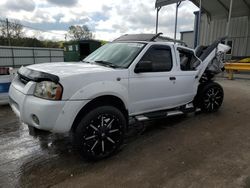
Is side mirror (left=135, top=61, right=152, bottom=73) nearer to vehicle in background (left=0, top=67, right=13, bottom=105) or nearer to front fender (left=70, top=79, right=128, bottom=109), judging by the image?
front fender (left=70, top=79, right=128, bottom=109)

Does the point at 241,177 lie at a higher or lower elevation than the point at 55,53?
lower

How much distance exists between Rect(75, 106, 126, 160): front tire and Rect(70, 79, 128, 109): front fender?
0.75 feet

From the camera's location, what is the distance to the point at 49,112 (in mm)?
2699

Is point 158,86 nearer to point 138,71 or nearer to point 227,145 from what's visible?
Answer: point 138,71

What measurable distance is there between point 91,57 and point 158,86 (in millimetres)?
1533

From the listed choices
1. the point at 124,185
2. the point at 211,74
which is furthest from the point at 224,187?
the point at 211,74

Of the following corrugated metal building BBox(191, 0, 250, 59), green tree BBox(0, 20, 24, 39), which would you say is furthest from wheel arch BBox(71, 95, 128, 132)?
green tree BBox(0, 20, 24, 39)

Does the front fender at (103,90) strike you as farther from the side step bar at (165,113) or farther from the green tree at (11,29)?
the green tree at (11,29)

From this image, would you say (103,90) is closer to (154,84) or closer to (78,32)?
(154,84)

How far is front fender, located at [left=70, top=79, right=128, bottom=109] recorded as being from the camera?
2905 mm

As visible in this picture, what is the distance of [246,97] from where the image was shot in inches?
302

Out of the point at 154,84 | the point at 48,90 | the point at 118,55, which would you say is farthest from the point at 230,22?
the point at 48,90

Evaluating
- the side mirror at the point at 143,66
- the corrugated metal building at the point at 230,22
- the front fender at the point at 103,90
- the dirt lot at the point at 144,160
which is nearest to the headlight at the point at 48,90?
the front fender at the point at 103,90

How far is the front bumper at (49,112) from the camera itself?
2.71 m
